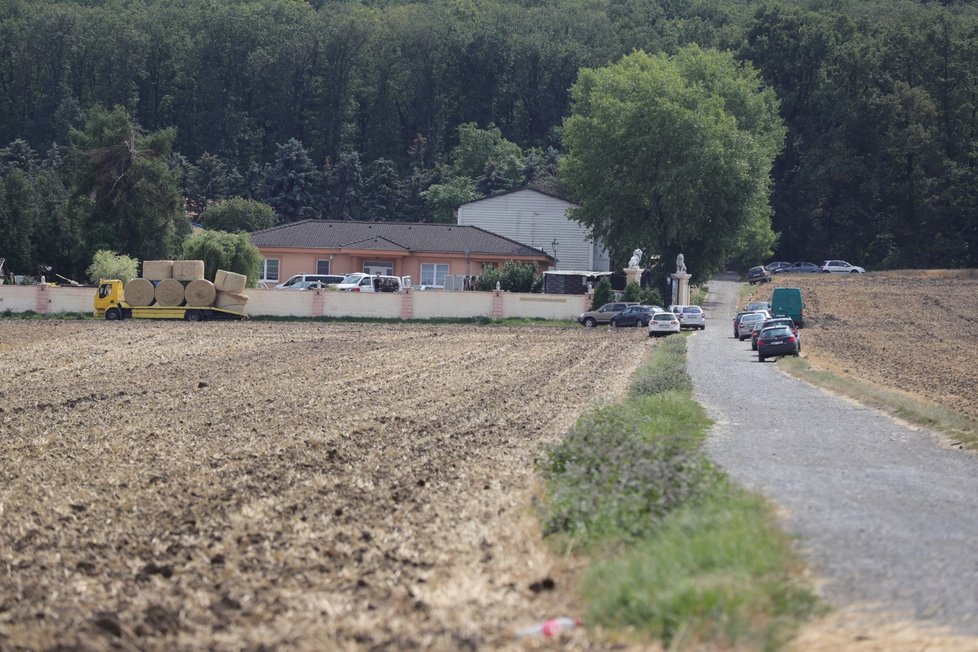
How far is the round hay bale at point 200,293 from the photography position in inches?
2292

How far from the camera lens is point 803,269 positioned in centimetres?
9344

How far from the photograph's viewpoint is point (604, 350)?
43.5 metres

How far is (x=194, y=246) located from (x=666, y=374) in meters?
42.5

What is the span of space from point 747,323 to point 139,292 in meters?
27.3

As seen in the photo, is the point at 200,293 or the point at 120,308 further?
the point at 120,308

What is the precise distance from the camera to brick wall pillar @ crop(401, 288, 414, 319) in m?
62.3

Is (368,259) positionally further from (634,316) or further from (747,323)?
(747,323)

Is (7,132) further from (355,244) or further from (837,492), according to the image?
(837,492)

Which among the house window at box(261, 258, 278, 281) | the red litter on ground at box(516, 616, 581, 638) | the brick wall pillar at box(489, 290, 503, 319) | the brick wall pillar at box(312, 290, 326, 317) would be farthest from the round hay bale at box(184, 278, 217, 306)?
the red litter on ground at box(516, 616, 581, 638)

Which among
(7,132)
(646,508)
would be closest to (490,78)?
(7,132)

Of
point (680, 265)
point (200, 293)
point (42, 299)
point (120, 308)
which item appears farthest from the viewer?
point (680, 265)

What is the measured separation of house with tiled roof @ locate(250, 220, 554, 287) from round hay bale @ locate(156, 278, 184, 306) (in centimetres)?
1909

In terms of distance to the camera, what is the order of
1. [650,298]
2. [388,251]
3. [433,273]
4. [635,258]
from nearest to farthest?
[650,298], [635,258], [388,251], [433,273]

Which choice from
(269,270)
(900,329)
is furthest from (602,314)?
(269,270)
